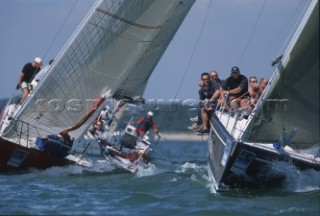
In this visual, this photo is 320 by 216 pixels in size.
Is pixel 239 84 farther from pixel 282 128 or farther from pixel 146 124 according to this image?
pixel 146 124

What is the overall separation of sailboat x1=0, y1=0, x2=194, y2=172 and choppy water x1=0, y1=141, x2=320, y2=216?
1.79 ft

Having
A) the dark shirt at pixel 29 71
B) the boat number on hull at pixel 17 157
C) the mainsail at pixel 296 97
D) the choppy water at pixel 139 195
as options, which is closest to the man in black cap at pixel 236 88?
the choppy water at pixel 139 195

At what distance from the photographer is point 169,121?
212ft

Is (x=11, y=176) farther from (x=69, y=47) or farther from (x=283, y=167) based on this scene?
(x=283, y=167)

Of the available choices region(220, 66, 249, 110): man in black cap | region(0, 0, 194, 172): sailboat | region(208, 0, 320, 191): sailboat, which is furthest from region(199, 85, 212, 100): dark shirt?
region(208, 0, 320, 191): sailboat

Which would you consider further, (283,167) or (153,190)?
(153,190)

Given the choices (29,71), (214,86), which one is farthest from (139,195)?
(29,71)

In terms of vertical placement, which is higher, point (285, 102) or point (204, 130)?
point (285, 102)

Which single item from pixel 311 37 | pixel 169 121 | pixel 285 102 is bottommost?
pixel 169 121

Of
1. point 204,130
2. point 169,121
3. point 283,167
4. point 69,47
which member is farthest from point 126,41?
point 169,121

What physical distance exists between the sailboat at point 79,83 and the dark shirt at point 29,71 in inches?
38.3

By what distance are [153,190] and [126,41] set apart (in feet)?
14.1

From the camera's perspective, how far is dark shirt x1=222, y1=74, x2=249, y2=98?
1709 cm

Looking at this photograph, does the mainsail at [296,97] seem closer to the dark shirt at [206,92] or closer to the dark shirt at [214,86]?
the dark shirt at [214,86]
